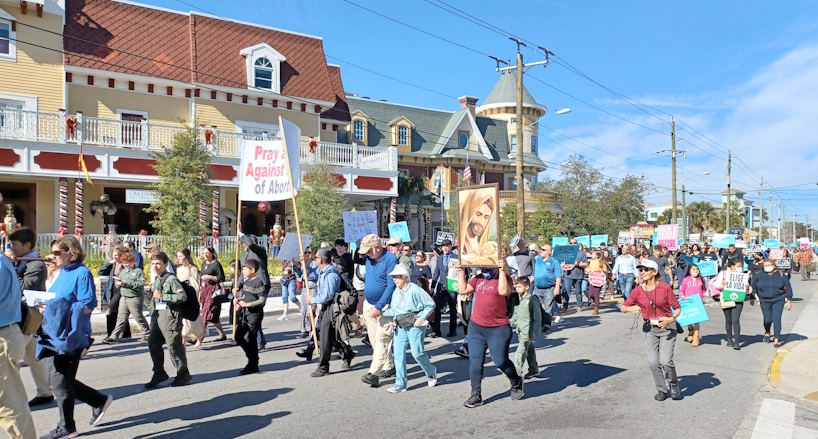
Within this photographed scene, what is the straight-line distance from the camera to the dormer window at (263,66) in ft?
81.1

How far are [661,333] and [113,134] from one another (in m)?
19.4

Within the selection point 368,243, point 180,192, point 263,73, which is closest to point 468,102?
point 263,73

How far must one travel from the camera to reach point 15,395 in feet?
13.9

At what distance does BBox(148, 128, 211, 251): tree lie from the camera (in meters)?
17.4

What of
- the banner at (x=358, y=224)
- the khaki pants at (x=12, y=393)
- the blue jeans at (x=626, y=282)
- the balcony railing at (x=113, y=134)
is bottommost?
the blue jeans at (x=626, y=282)

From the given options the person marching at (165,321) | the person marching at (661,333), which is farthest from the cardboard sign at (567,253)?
the person marching at (165,321)

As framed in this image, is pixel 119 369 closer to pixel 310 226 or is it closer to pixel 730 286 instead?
pixel 730 286

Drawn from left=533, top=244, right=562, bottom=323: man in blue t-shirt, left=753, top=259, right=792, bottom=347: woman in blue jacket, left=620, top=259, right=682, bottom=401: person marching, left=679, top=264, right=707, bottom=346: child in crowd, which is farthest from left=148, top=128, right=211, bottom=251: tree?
left=753, top=259, right=792, bottom=347: woman in blue jacket

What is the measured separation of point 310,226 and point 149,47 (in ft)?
32.2

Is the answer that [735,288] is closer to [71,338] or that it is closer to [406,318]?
[406,318]

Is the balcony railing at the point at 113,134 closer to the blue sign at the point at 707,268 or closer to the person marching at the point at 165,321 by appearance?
the person marching at the point at 165,321

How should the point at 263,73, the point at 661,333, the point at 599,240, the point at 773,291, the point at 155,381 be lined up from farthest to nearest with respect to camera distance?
the point at 263,73 → the point at 599,240 → the point at 773,291 → the point at 155,381 → the point at 661,333

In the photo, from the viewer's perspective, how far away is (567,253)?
1523cm

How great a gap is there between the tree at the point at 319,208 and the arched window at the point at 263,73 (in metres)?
6.13
